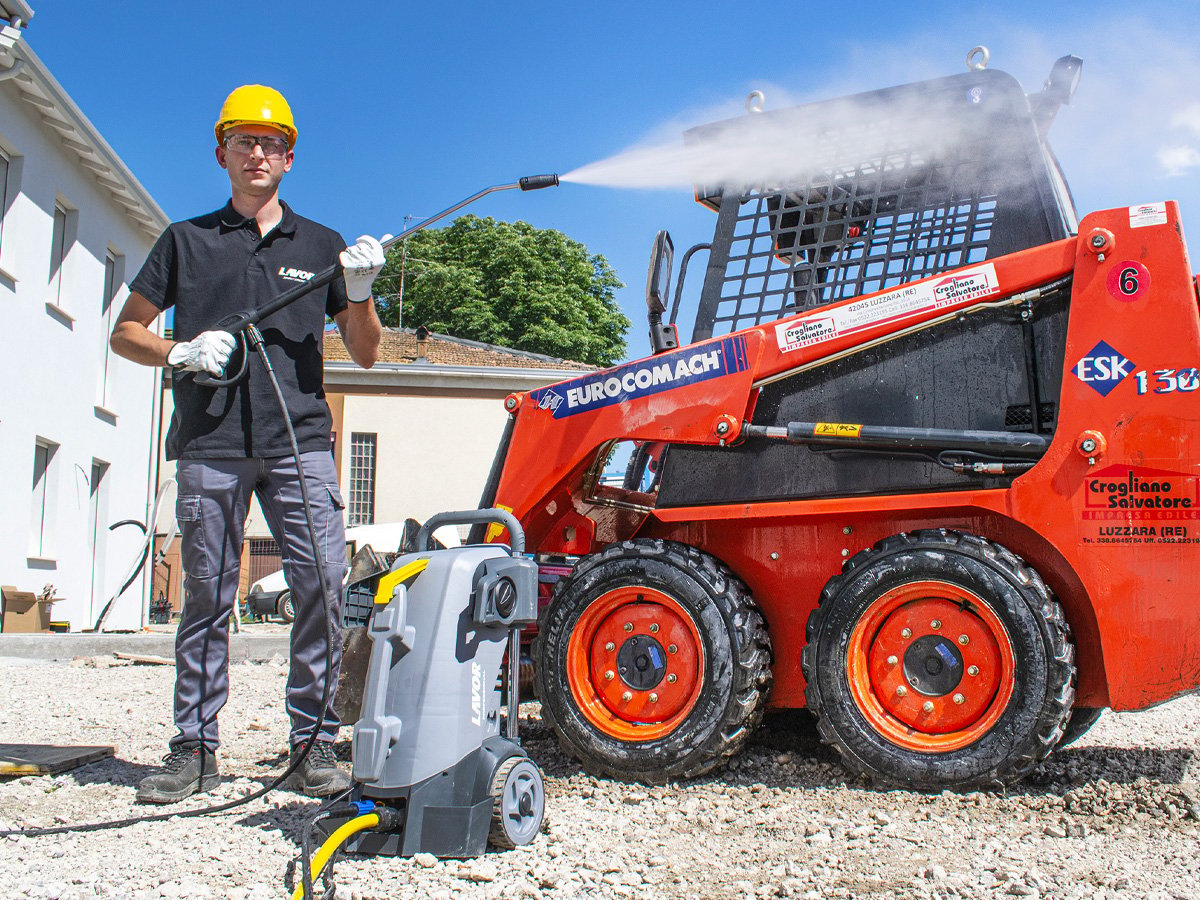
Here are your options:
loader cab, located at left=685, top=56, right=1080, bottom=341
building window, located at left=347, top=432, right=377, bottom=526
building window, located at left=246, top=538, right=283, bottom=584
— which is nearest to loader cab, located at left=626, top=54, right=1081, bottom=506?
loader cab, located at left=685, top=56, right=1080, bottom=341

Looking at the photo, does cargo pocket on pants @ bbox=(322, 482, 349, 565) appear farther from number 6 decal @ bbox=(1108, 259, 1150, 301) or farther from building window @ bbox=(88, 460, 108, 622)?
building window @ bbox=(88, 460, 108, 622)

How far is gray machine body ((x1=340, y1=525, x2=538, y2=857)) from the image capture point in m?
2.61

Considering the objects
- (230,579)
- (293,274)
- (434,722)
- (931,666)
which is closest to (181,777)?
(230,579)

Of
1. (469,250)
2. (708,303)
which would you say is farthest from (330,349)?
(708,303)

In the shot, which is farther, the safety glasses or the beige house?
the beige house

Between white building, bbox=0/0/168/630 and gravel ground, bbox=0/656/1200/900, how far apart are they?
31.7ft

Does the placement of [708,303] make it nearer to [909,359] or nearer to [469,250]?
[909,359]

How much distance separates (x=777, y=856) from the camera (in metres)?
2.83

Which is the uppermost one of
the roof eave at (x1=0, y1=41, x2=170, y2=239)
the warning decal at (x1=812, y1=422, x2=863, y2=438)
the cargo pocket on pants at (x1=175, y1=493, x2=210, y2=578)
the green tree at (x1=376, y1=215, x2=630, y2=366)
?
the green tree at (x1=376, y1=215, x2=630, y2=366)

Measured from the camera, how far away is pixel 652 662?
387cm

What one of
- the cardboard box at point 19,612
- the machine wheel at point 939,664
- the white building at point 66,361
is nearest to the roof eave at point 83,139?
the white building at point 66,361

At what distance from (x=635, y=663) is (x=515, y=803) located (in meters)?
1.20

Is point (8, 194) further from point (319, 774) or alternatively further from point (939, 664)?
point (939, 664)

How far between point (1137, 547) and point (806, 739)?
1722mm
